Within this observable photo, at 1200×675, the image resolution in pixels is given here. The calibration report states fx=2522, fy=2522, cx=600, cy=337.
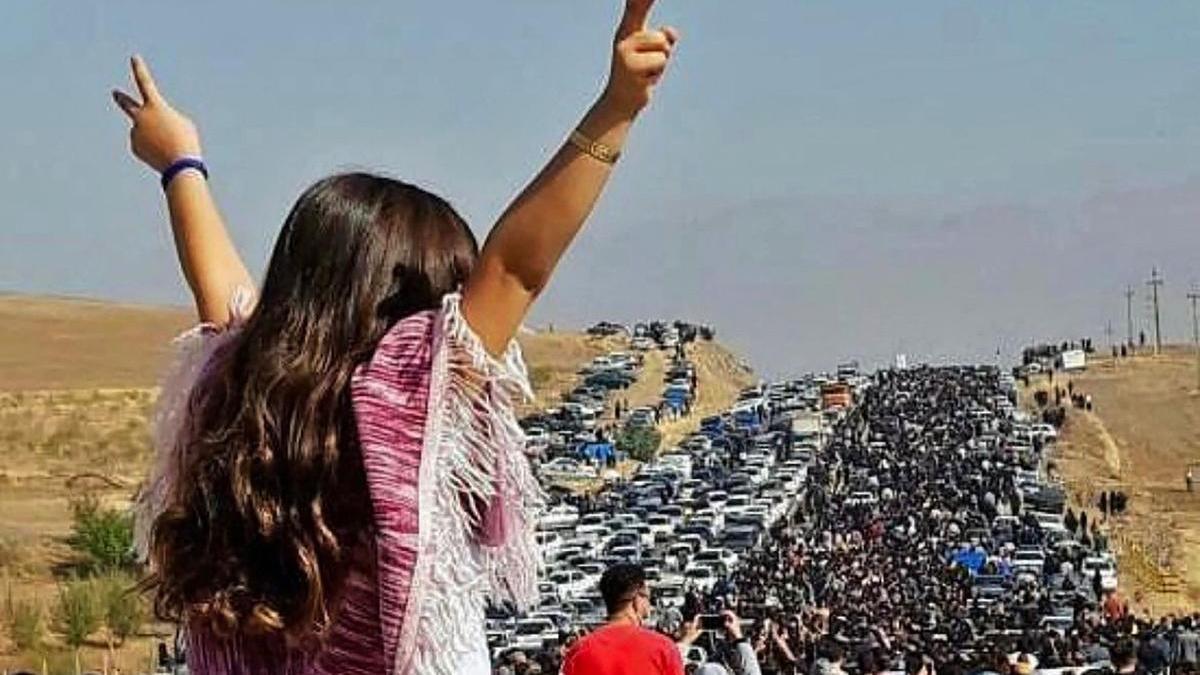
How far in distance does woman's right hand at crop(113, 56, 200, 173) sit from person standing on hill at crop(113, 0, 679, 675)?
1.87 feet

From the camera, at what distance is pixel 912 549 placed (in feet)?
175

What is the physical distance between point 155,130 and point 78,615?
1564 inches

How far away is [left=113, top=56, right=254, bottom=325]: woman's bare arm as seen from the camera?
3256 mm

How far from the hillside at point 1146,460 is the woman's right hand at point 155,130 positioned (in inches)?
2097

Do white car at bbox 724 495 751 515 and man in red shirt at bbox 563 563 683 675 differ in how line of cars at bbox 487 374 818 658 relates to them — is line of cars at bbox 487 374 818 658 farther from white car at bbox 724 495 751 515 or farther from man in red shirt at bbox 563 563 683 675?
man in red shirt at bbox 563 563 683 675

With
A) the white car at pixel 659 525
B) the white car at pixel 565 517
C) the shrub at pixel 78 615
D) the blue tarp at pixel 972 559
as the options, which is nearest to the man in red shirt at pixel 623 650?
the shrub at pixel 78 615

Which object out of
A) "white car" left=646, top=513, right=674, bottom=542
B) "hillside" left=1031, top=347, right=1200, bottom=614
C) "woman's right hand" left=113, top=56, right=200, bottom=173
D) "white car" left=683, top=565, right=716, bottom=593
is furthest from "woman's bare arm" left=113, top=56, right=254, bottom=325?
"white car" left=646, top=513, right=674, bottom=542

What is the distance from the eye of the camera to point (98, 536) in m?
51.2

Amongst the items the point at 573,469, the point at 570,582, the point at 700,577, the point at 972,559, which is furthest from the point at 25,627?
the point at 573,469

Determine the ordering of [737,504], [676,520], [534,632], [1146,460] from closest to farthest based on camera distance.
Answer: [534,632] → [676,520] → [737,504] → [1146,460]

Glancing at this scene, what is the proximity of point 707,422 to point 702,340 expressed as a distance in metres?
38.2

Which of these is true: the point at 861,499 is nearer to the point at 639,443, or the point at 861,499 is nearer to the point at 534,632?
the point at 639,443

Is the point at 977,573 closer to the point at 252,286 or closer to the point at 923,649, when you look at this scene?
the point at 923,649

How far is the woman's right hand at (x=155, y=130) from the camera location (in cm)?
340
